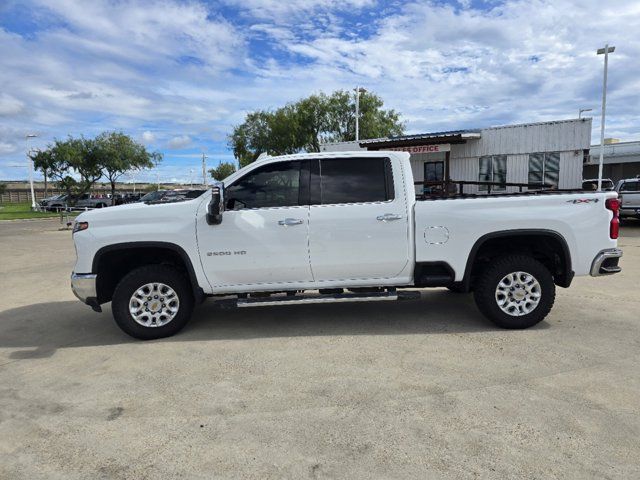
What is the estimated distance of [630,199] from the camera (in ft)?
57.3

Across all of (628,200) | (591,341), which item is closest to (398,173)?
(591,341)

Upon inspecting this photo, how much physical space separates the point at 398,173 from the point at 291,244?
142 cm

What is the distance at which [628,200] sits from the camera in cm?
1752

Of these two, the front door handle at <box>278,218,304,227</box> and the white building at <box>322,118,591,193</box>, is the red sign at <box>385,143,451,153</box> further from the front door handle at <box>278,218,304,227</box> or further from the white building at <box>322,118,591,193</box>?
the front door handle at <box>278,218,304,227</box>

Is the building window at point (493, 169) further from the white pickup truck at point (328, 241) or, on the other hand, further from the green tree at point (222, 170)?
the green tree at point (222, 170)

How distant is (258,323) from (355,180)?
2.07 meters

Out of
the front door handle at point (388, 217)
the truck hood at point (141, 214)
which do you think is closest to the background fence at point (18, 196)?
the truck hood at point (141, 214)

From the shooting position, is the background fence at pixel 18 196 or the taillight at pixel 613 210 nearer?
the taillight at pixel 613 210

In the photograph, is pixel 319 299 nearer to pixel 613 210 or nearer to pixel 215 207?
pixel 215 207

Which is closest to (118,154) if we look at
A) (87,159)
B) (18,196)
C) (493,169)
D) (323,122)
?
(87,159)

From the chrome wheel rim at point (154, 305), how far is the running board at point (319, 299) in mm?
734

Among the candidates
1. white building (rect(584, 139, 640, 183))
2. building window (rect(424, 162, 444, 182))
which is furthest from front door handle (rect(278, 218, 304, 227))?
white building (rect(584, 139, 640, 183))

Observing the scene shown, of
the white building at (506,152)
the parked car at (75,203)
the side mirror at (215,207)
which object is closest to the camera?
the side mirror at (215,207)

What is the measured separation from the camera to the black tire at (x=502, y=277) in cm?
518
